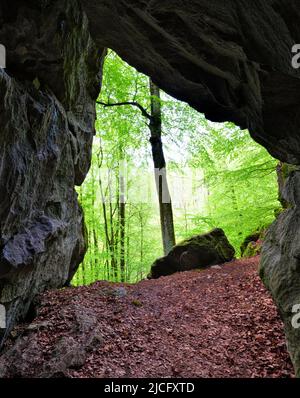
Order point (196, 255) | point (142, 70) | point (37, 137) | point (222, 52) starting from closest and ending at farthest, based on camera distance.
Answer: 1. point (222, 52)
2. point (37, 137)
3. point (142, 70)
4. point (196, 255)

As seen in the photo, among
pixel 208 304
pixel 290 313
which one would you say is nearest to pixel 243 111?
pixel 290 313

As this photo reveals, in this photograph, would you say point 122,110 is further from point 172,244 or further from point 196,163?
point 172,244

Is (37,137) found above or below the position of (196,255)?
above

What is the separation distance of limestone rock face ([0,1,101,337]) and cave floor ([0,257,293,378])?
853mm

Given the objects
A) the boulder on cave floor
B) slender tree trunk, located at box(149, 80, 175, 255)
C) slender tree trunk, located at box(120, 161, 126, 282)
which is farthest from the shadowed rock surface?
slender tree trunk, located at box(120, 161, 126, 282)

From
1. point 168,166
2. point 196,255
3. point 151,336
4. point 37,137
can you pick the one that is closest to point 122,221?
point 168,166

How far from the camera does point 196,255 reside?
12.1 m

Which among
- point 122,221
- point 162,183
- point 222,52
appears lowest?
point 222,52

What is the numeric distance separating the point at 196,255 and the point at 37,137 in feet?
26.3

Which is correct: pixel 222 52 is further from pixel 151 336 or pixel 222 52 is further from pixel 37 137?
pixel 151 336

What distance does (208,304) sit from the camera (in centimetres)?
781

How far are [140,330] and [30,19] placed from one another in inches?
241

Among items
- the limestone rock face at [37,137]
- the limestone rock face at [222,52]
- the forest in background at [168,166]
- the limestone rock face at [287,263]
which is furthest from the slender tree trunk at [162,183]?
the limestone rock face at [287,263]

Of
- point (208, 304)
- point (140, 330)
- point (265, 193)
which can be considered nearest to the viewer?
point (140, 330)
